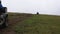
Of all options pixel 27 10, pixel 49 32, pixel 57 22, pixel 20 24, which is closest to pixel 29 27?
pixel 20 24

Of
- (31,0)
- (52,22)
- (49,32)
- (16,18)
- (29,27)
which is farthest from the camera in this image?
(31,0)

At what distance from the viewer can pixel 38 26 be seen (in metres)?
1.81

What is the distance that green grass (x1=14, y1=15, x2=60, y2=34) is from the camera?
1.66 metres

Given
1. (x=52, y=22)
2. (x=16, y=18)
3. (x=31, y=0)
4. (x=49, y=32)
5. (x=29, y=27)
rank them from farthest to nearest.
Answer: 1. (x=31, y=0)
2. (x=16, y=18)
3. (x=52, y=22)
4. (x=29, y=27)
5. (x=49, y=32)

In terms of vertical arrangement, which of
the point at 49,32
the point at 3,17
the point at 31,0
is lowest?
the point at 49,32

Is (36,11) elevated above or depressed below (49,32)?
above

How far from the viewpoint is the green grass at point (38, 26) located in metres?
1.66

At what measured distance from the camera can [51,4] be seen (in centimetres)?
235

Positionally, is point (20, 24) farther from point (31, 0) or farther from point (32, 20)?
point (31, 0)

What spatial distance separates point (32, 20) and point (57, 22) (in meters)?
0.35

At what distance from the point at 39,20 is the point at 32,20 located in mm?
101

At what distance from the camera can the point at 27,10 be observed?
94.0 inches

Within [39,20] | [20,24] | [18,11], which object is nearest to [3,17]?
[20,24]

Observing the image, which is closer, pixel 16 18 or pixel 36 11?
pixel 16 18
